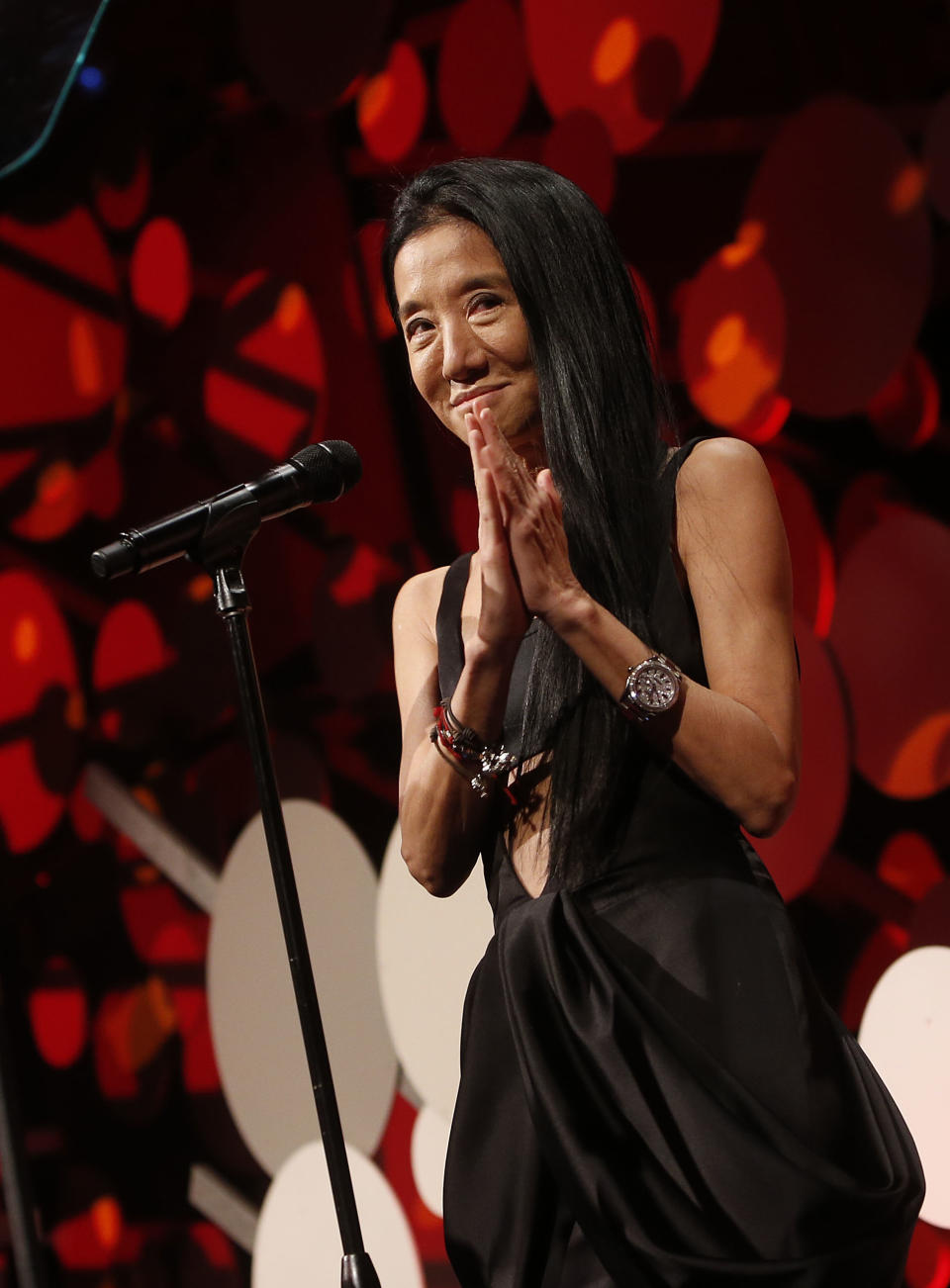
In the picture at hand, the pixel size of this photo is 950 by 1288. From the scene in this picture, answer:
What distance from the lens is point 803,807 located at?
198 centimetres

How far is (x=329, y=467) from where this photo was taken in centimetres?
138

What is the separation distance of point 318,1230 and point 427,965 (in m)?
0.61

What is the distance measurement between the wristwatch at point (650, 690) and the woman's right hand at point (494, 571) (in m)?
0.12

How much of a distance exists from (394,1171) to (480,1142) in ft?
4.08

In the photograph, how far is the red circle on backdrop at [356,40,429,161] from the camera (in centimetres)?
243

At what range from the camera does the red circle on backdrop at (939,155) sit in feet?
5.99

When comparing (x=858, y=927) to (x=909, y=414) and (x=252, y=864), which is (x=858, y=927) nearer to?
(x=909, y=414)

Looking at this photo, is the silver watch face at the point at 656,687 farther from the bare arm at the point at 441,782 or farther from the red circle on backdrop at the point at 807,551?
the red circle on backdrop at the point at 807,551

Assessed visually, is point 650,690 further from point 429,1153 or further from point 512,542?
point 429,1153

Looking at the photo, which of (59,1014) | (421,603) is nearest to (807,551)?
(421,603)

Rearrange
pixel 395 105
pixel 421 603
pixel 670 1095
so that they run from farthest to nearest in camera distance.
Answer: pixel 395 105 < pixel 421 603 < pixel 670 1095

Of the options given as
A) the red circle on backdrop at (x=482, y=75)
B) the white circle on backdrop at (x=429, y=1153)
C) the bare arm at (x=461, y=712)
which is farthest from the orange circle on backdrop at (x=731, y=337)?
the white circle on backdrop at (x=429, y=1153)

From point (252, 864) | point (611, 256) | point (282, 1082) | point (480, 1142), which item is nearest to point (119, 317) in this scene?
point (252, 864)

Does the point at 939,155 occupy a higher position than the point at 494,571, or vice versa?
the point at 939,155
